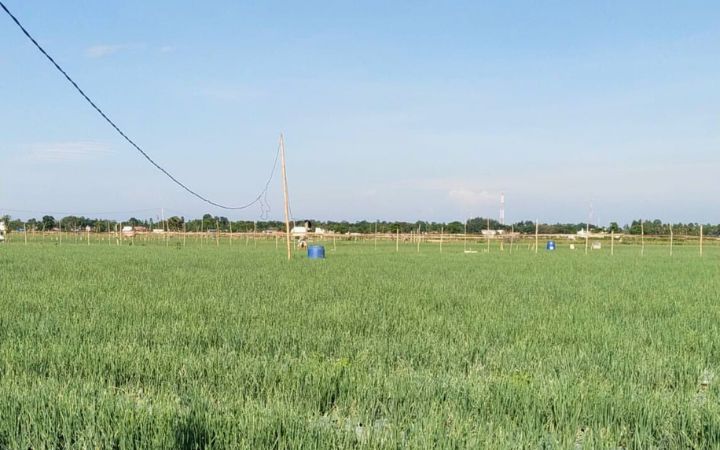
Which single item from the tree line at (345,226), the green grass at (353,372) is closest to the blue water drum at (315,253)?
the green grass at (353,372)

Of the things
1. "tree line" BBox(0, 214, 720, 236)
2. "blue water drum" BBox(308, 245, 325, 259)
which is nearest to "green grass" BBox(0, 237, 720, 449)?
"blue water drum" BBox(308, 245, 325, 259)

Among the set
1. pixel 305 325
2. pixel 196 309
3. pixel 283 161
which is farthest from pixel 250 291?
pixel 283 161

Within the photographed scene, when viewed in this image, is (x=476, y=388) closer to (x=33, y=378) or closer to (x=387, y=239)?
(x=33, y=378)

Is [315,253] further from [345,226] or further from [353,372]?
→ [345,226]

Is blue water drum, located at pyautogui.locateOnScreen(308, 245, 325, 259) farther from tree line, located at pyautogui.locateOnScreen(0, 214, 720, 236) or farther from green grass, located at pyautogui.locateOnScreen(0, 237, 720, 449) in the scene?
tree line, located at pyautogui.locateOnScreen(0, 214, 720, 236)

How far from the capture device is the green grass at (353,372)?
9.29ft

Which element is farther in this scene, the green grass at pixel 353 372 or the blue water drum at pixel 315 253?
the blue water drum at pixel 315 253

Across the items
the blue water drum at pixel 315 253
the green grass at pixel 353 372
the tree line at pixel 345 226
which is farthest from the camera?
the tree line at pixel 345 226

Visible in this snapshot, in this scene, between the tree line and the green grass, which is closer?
the green grass

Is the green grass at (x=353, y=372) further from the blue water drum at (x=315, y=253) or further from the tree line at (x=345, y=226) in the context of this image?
the tree line at (x=345, y=226)

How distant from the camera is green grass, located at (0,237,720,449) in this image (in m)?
2.83

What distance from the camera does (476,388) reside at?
362 centimetres

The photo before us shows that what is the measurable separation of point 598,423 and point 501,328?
3082 millimetres

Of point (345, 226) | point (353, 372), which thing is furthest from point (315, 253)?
point (345, 226)
